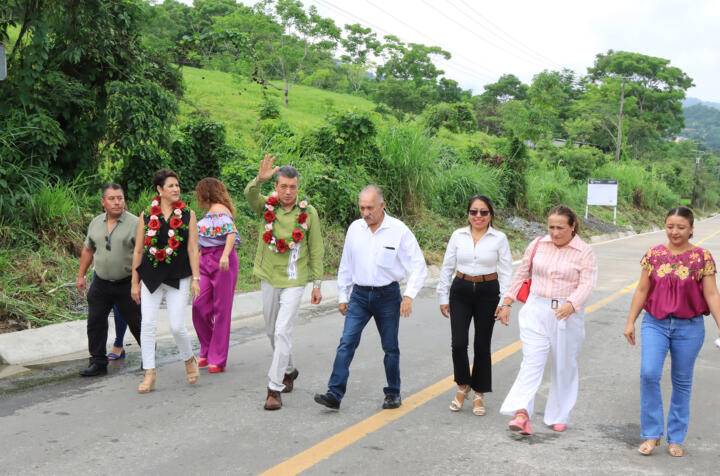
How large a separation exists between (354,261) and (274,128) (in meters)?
11.1

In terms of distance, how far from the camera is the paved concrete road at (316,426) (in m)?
4.35

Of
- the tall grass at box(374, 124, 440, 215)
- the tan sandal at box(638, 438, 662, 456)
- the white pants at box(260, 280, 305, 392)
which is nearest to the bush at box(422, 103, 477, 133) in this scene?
the tall grass at box(374, 124, 440, 215)

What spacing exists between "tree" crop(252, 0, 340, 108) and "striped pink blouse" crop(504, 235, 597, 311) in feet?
133

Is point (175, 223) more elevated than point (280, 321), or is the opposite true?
point (175, 223)

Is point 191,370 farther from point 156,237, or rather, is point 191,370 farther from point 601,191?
point 601,191

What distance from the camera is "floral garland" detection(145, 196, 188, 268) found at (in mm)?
5934

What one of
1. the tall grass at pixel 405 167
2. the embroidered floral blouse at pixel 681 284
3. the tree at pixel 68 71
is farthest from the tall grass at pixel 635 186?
the embroidered floral blouse at pixel 681 284

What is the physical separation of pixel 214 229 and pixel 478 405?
302 centimetres

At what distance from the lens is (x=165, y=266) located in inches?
235

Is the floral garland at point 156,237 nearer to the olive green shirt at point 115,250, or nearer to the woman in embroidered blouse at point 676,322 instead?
the olive green shirt at point 115,250

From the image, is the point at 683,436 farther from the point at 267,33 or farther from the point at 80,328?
the point at 267,33

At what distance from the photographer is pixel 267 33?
4562cm

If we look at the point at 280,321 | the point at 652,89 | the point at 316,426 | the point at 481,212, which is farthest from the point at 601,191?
the point at 652,89

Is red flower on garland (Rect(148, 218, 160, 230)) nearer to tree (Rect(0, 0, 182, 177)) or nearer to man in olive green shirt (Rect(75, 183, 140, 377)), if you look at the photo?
man in olive green shirt (Rect(75, 183, 140, 377))
